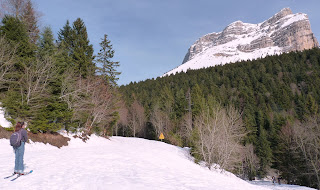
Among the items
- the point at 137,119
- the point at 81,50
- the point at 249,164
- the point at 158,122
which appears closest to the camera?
the point at 81,50

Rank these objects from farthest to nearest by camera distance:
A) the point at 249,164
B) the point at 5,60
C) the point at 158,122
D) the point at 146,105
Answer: the point at 146,105 → the point at 158,122 → the point at 249,164 → the point at 5,60

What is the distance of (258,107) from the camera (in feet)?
243

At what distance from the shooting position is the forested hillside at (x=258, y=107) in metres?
35.8

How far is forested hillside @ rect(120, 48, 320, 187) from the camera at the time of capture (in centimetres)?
3581

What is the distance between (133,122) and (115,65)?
93.5 ft

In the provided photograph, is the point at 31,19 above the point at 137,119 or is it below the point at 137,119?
above

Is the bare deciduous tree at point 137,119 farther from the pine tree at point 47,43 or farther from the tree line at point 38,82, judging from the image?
the pine tree at point 47,43

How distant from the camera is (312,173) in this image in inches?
1222

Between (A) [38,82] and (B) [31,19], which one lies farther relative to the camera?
(B) [31,19]

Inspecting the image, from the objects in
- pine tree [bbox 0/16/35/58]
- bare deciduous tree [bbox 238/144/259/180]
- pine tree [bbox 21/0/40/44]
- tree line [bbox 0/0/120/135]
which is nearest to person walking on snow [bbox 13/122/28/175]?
tree line [bbox 0/0/120/135]

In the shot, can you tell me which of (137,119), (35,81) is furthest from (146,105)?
(35,81)

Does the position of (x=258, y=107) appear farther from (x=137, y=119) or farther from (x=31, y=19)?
(x=31, y=19)

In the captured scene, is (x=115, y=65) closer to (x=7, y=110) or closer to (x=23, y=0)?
(x=23, y=0)

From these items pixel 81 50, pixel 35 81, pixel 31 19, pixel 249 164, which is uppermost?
pixel 31 19
